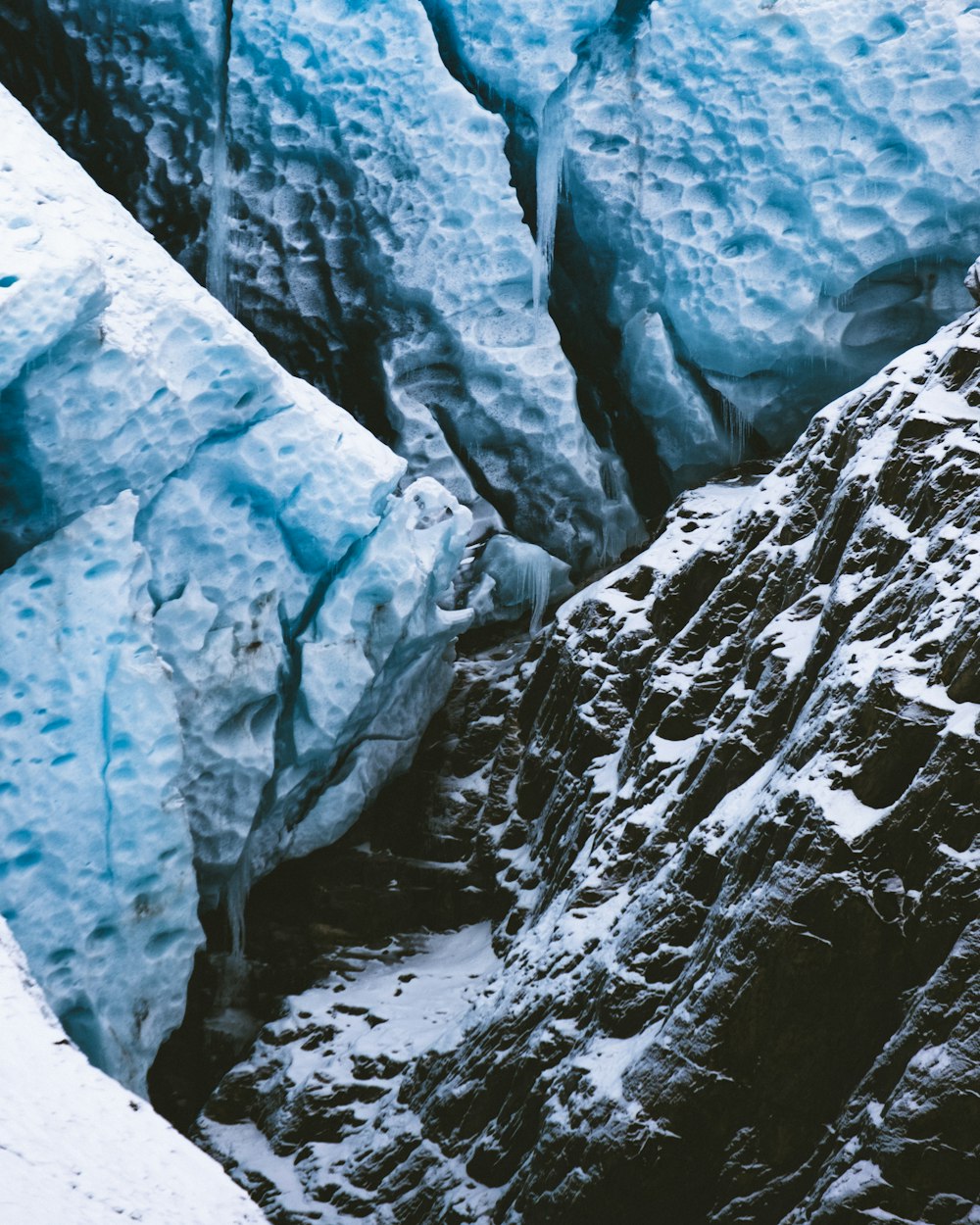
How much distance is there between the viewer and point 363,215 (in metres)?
11.0

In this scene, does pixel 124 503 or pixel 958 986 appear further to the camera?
pixel 124 503

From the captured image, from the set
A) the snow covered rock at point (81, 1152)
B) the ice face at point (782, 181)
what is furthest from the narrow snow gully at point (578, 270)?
the snow covered rock at point (81, 1152)

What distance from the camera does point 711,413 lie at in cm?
1159

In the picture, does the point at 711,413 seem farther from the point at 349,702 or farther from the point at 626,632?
the point at 349,702

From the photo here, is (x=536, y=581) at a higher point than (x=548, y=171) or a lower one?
lower

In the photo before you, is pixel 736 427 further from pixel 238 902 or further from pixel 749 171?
pixel 238 902

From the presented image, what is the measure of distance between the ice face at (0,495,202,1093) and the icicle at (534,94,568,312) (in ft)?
16.5

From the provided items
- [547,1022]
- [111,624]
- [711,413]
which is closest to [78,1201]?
[547,1022]

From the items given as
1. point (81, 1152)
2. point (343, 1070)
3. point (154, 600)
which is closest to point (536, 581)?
point (154, 600)

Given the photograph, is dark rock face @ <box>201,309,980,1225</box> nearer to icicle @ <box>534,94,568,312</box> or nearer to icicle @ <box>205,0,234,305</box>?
icicle @ <box>534,94,568,312</box>

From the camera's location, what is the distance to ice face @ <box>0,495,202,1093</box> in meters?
7.00

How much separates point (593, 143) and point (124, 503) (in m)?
5.90

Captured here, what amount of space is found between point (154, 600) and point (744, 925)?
4.47 m

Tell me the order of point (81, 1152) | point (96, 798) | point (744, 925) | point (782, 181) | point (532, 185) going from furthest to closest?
point (532, 185) < point (782, 181) < point (96, 798) < point (744, 925) < point (81, 1152)
